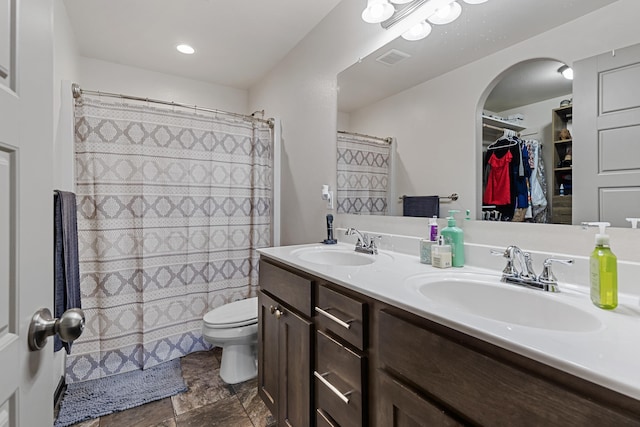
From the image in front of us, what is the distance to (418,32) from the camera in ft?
4.66

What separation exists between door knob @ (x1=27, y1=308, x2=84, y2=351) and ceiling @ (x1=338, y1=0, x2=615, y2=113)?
1423 millimetres

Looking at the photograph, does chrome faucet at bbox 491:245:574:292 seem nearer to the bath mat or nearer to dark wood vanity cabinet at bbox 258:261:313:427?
dark wood vanity cabinet at bbox 258:261:313:427

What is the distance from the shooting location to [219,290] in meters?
2.34

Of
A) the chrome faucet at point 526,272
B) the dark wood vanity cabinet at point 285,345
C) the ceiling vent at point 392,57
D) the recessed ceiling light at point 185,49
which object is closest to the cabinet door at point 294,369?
the dark wood vanity cabinet at point 285,345

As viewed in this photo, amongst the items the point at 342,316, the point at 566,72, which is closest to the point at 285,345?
the point at 342,316

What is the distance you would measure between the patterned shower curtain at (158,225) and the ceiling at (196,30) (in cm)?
62

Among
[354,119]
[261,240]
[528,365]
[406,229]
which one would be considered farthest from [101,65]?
[528,365]

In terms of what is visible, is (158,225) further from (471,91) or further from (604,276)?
(604,276)

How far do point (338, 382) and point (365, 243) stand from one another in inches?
29.8

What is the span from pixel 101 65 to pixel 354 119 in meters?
2.40

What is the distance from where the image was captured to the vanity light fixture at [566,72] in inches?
38.1

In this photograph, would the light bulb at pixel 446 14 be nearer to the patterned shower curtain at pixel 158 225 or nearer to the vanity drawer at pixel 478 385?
the vanity drawer at pixel 478 385

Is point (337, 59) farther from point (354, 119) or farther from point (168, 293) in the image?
point (168, 293)

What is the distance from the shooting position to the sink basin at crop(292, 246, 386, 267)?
1526 millimetres
